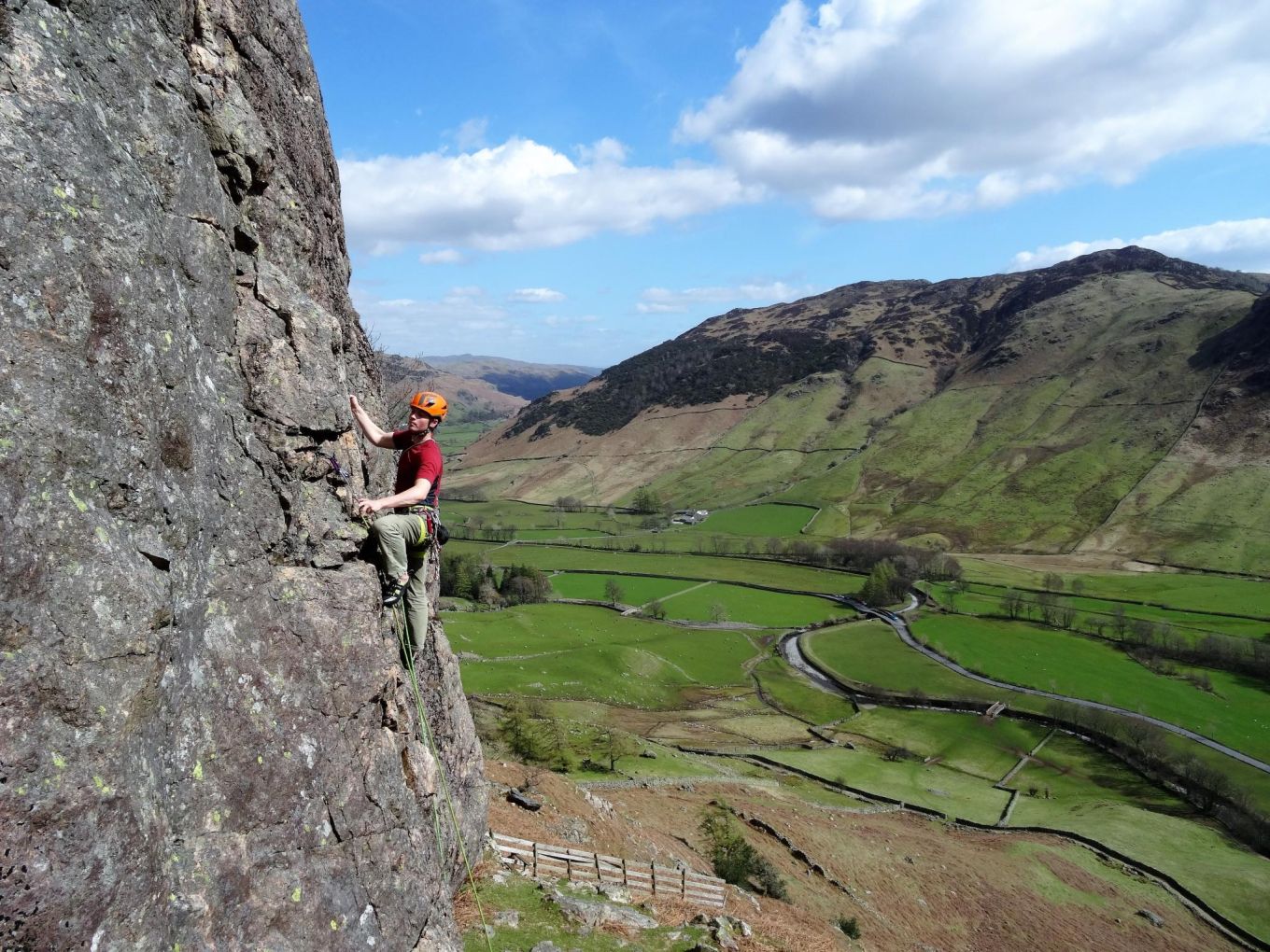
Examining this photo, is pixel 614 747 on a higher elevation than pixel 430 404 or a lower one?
lower

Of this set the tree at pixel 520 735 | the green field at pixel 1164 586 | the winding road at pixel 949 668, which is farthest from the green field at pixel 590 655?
the green field at pixel 1164 586

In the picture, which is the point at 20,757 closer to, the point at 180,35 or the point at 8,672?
the point at 8,672

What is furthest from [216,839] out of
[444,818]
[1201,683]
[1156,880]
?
[1201,683]

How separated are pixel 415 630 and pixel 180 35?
12.2 metres

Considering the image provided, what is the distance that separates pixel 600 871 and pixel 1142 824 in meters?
65.9

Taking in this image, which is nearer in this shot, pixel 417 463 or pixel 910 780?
pixel 417 463

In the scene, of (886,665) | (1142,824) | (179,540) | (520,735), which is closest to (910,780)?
(1142,824)

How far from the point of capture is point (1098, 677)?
11719cm

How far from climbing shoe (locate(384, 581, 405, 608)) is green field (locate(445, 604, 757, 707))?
68.2 m

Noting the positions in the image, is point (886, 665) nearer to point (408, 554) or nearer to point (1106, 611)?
point (1106, 611)

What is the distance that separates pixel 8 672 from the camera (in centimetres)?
791

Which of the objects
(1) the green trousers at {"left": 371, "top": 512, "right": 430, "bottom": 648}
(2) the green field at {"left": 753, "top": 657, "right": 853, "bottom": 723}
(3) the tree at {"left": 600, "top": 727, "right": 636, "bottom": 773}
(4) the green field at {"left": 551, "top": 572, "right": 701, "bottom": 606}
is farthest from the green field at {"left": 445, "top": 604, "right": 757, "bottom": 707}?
(1) the green trousers at {"left": 371, "top": 512, "right": 430, "bottom": 648}

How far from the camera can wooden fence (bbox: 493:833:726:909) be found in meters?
26.8

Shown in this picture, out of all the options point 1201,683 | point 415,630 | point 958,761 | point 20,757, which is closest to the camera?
point 20,757
